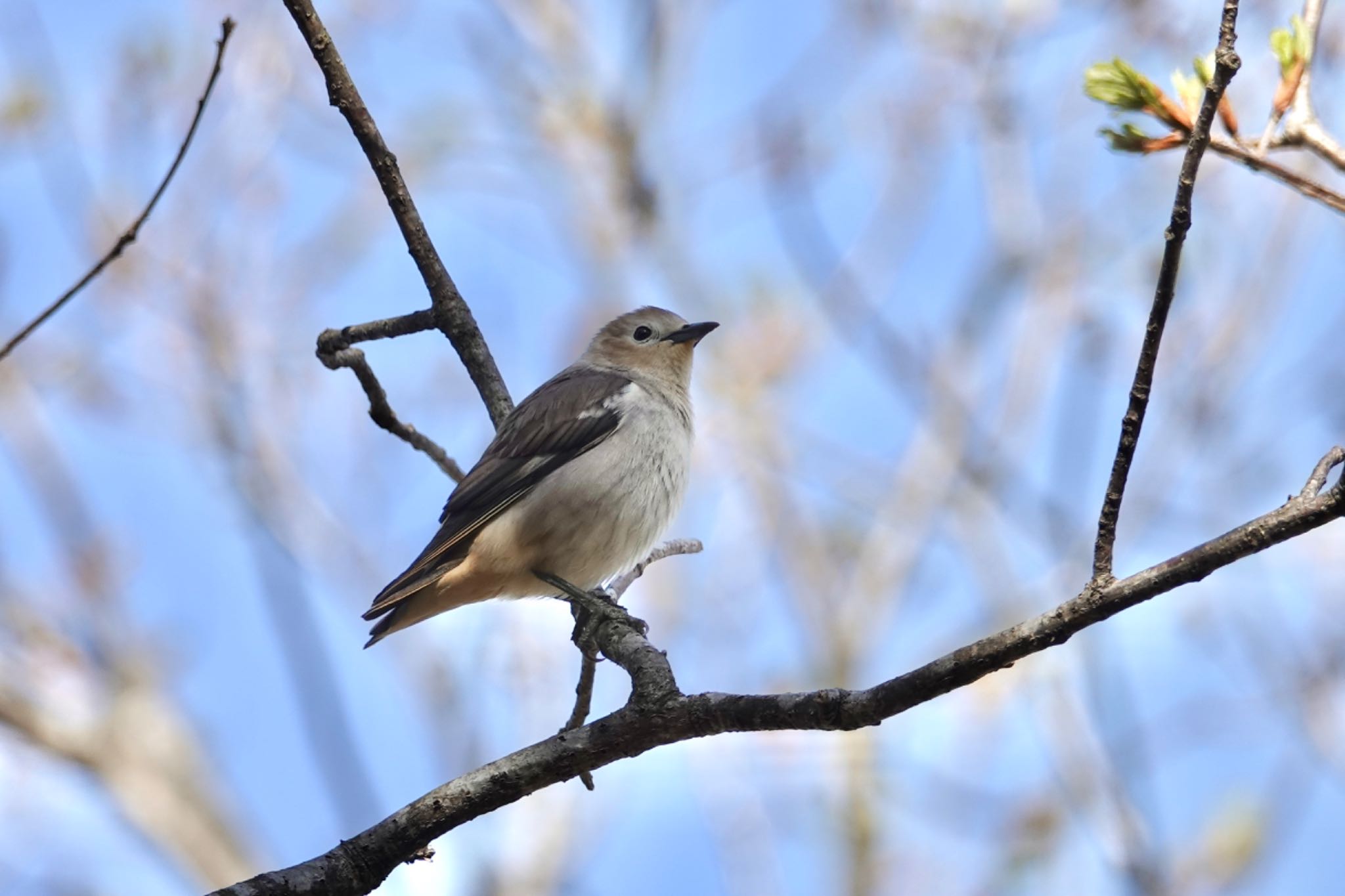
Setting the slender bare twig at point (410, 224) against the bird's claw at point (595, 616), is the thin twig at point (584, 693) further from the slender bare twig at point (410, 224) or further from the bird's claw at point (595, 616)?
the slender bare twig at point (410, 224)

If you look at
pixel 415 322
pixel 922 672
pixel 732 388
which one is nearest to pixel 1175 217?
pixel 922 672

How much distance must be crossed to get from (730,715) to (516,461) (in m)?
2.63

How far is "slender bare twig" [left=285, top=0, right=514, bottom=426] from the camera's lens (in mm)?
3662

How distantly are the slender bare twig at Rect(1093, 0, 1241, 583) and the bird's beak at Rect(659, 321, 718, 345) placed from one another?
3991mm

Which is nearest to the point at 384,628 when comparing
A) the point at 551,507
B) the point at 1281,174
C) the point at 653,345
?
the point at 551,507

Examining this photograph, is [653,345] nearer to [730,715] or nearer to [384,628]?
[384,628]

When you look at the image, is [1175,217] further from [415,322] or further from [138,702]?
[138,702]

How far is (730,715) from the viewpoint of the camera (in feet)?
8.57

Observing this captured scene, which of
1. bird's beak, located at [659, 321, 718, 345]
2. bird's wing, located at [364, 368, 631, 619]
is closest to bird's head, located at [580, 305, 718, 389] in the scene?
bird's beak, located at [659, 321, 718, 345]

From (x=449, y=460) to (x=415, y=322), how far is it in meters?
0.74

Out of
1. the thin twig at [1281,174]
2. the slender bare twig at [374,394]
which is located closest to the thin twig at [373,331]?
the slender bare twig at [374,394]

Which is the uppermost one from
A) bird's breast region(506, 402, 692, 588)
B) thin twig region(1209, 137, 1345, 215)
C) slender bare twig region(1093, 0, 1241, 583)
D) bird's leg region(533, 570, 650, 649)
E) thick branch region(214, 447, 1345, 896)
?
bird's breast region(506, 402, 692, 588)

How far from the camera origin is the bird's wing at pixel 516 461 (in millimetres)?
4848

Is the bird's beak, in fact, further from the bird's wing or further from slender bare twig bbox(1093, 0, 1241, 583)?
slender bare twig bbox(1093, 0, 1241, 583)
